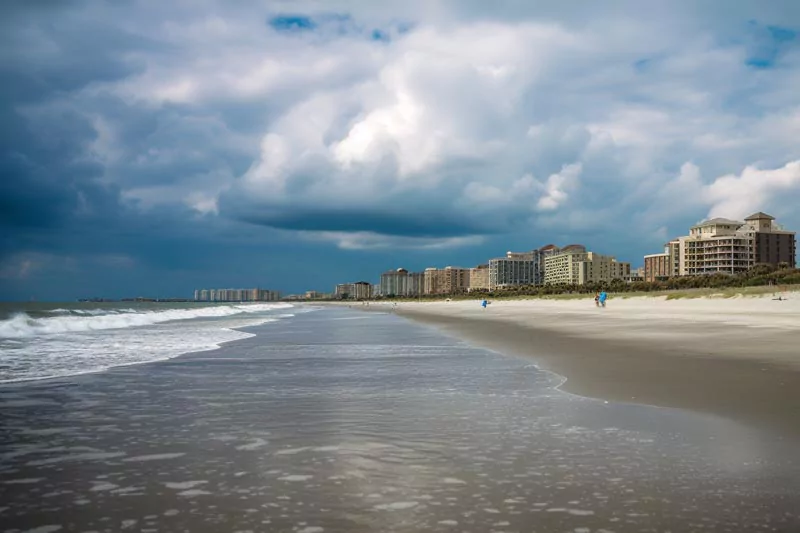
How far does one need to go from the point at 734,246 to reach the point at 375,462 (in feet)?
487

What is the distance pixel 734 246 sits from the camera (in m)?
134

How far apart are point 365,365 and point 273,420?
6484mm

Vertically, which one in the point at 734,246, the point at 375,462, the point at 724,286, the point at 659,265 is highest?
the point at 734,246

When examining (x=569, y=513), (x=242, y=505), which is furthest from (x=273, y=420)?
(x=569, y=513)

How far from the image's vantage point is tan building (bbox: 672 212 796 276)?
134m

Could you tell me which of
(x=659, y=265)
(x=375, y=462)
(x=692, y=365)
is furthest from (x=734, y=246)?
(x=375, y=462)

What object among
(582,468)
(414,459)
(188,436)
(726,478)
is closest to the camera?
(726,478)

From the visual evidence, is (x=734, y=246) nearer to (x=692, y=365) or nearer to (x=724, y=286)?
(x=724, y=286)

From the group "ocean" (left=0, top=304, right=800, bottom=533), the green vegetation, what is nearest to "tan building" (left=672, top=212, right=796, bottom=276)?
the green vegetation

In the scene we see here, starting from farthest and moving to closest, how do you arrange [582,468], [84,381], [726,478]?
[84,381] → [582,468] → [726,478]

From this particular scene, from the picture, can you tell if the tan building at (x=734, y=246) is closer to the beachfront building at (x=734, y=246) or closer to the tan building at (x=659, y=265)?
the beachfront building at (x=734, y=246)

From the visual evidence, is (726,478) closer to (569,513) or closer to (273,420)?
(569,513)

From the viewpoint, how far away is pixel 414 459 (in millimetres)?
5793

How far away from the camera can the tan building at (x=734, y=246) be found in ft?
439
